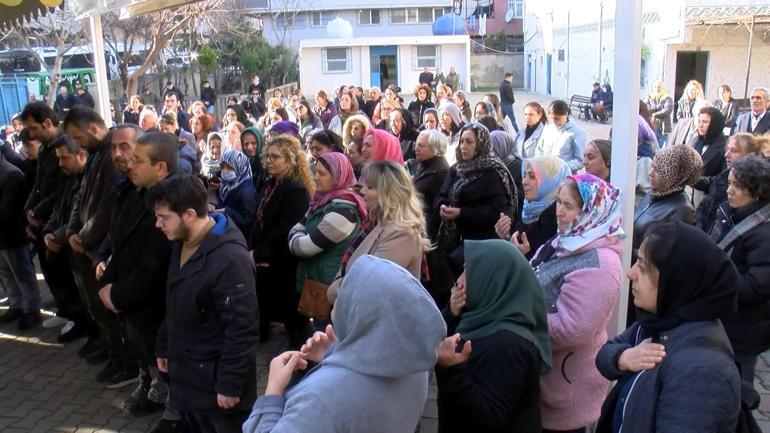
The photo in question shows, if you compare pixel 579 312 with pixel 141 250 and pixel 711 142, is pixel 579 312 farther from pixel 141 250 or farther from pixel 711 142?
pixel 711 142

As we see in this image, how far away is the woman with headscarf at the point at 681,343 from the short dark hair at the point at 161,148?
8.53 feet

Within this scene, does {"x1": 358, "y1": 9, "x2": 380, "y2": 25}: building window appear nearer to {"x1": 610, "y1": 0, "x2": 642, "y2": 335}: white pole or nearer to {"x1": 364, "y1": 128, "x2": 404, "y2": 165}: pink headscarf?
{"x1": 364, "y1": 128, "x2": 404, "y2": 165}: pink headscarf

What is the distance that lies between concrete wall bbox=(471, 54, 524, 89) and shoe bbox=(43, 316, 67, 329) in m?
37.8

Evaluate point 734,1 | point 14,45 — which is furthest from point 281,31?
point 734,1

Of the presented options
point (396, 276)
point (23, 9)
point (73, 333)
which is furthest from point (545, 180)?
point (23, 9)

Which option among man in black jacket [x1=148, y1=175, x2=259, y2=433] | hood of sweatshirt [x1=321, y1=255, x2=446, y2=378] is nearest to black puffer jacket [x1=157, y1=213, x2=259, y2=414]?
man in black jacket [x1=148, y1=175, x2=259, y2=433]

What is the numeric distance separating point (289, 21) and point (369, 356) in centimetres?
4303

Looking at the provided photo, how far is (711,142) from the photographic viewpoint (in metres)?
6.85

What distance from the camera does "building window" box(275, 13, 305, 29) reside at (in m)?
41.2

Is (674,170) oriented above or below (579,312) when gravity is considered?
above

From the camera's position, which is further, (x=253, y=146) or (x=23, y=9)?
(x=253, y=146)

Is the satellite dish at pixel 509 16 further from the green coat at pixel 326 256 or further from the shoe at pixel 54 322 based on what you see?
the green coat at pixel 326 256

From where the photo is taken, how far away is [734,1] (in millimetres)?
18797

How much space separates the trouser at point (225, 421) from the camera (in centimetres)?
308
